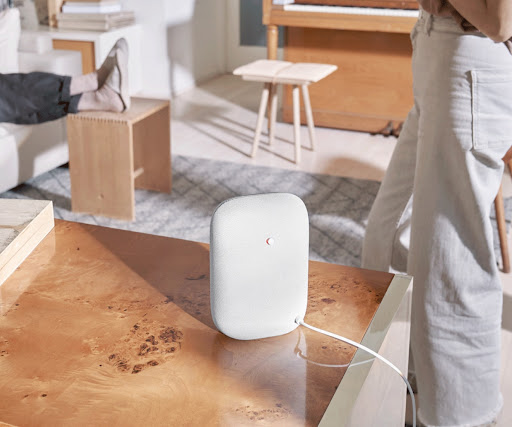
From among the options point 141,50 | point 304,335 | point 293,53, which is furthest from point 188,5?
point 304,335

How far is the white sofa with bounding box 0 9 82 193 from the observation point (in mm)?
2793

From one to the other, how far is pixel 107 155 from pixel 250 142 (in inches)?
51.7

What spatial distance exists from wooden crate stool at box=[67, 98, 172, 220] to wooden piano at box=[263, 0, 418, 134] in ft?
4.05

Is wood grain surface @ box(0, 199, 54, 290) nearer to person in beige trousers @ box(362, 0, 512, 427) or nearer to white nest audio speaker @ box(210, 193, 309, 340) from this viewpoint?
white nest audio speaker @ box(210, 193, 309, 340)

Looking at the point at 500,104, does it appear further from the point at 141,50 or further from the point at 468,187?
the point at 141,50

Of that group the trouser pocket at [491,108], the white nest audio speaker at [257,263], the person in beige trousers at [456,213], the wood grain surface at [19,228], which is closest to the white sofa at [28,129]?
the wood grain surface at [19,228]

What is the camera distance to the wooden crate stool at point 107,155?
2.60 meters

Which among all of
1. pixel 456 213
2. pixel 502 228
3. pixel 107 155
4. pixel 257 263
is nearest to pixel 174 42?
pixel 107 155

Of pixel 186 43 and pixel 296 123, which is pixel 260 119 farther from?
pixel 186 43

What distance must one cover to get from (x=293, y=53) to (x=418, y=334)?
9.18ft

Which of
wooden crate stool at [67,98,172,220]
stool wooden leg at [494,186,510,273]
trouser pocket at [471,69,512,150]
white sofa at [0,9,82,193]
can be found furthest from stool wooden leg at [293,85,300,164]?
trouser pocket at [471,69,512,150]

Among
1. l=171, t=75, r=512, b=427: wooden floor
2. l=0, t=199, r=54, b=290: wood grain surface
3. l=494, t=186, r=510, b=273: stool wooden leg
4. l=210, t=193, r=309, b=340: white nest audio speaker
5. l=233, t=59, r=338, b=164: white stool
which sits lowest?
l=171, t=75, r=512, b=427: wooden floor

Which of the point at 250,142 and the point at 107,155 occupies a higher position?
the point at 107,155

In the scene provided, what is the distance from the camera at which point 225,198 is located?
2.96m
